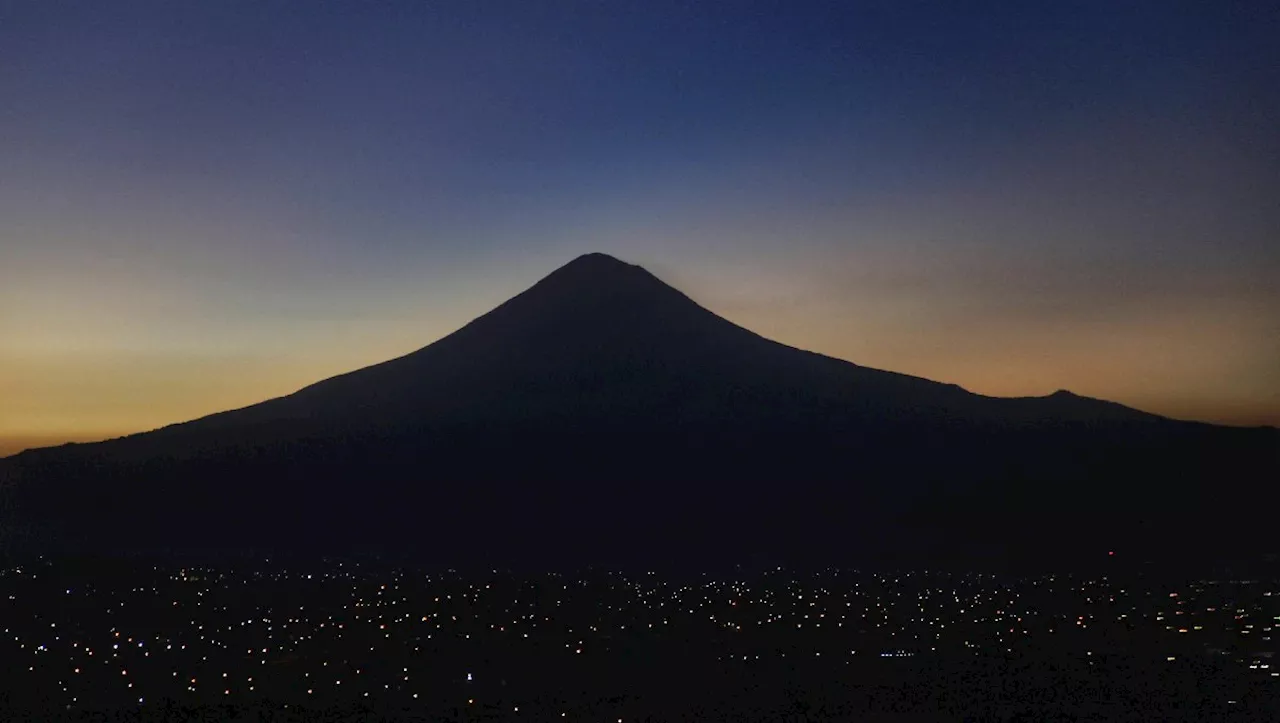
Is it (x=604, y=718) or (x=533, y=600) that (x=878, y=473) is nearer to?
(x=533, y=600)

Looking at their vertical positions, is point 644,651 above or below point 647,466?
below

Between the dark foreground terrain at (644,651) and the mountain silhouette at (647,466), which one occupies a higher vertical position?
the mountain silhouette at (647,466)

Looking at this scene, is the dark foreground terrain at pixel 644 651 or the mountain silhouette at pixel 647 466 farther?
the mountain silhouette at pixel 647 466

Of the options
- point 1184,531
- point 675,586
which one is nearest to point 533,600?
point 675,586

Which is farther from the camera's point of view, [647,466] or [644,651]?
[647,466]
